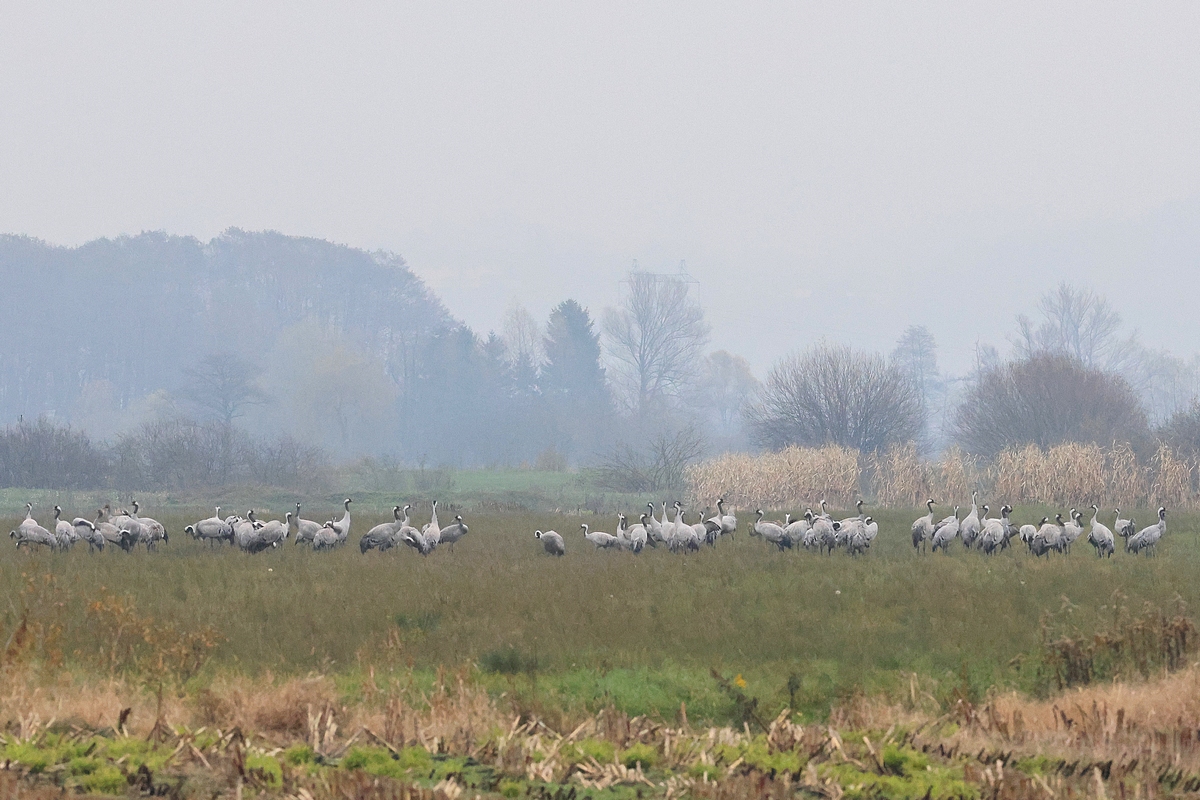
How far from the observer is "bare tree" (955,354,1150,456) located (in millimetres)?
56156

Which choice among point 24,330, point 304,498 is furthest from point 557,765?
point 24,330

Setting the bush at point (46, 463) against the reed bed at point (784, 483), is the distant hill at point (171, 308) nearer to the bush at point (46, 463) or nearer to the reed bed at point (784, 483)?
the bush at point (46, 463)

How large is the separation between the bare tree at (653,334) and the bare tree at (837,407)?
46.8 metres

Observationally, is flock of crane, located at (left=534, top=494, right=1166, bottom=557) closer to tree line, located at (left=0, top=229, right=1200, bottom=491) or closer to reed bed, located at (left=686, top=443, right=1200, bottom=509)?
reed bed, located at (left=686, top=443, right=1200, bottom=509)

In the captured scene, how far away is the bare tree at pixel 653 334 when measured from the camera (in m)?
107

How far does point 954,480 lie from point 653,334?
226 ft

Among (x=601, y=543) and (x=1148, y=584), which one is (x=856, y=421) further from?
(x=1148, y=584)

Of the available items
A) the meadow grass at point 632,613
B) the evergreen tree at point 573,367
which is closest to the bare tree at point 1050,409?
the meadow grass at point 632,613

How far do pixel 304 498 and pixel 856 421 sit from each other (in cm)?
2551

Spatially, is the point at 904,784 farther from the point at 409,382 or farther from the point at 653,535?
the point at 409,382

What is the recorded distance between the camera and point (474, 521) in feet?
106

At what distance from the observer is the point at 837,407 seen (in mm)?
56312

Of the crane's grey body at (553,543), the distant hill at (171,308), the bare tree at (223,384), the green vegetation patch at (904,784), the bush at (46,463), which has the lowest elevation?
the green vegetation patch at (904,784)

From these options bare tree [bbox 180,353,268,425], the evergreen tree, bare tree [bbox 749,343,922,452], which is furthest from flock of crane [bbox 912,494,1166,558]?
the evergreen tree
